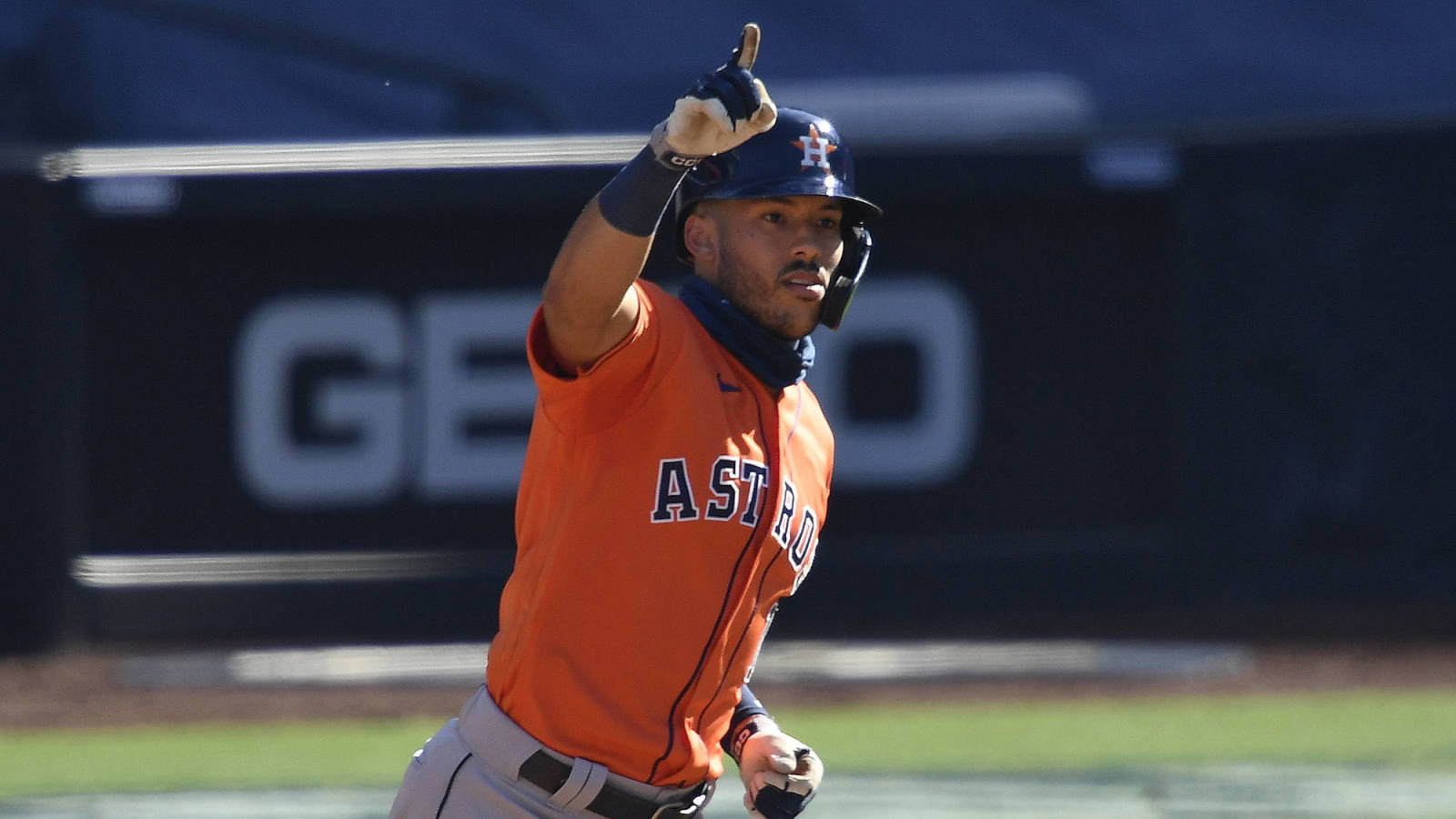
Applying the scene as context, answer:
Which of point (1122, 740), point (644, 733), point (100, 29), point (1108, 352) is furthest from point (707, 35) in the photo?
point (644, 733)

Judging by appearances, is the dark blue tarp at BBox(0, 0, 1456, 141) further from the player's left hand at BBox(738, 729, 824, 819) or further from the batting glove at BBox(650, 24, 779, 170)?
the batting glove at BBox(650, 24, 779, 170)

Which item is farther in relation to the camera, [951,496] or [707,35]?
[707,35]

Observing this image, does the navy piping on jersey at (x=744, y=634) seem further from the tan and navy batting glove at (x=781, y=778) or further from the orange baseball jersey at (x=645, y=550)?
the tan and navy batting glove at (x=781, y=778)

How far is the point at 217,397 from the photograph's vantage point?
31.1ft

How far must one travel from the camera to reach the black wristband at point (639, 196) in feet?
9.10

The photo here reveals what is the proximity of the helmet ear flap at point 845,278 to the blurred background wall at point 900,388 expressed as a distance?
6.10 m

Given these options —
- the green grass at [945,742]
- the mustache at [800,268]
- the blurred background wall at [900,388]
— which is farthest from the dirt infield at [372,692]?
the mustache at [800,268]

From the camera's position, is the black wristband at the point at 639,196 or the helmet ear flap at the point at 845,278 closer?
the black wristband at the point at 639,196

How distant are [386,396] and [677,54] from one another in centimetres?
743

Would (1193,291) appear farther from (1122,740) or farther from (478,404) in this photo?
(478,404)

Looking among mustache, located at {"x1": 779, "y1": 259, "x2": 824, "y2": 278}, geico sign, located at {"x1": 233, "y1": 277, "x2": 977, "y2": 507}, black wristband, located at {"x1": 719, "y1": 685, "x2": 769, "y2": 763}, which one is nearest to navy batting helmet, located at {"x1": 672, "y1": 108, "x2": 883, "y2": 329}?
mustache, located at {"x1": 779, "y1": 259, "x2": 824, "y2": 278}

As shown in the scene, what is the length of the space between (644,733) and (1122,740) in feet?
16.4

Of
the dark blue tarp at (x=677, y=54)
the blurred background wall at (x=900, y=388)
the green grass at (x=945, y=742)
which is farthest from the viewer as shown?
the dark blue tarp at (x=677, y=54)

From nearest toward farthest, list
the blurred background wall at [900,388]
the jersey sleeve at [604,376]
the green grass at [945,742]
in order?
the jersey sleeve at [604,376]
the green grass at [945,742]
the blurred background wall at [900,388]
